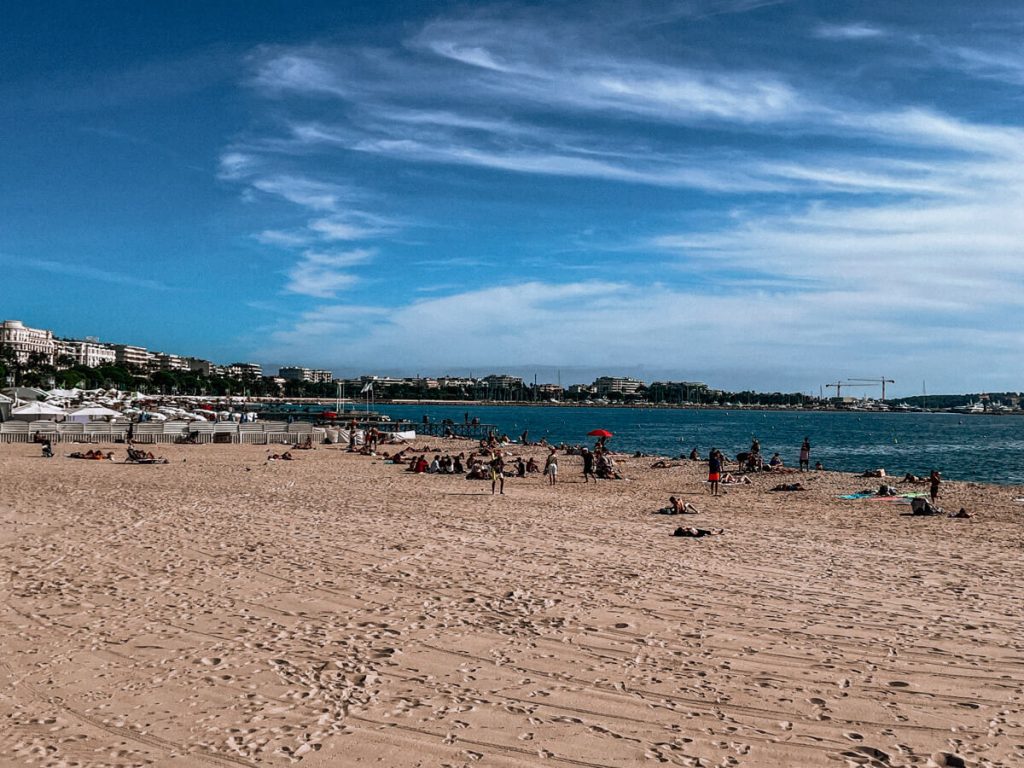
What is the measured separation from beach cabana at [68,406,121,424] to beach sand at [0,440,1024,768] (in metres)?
30.8

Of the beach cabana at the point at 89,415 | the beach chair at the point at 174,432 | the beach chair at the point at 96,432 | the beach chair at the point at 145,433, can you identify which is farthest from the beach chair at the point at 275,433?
the beach cabana at the point at 89,415

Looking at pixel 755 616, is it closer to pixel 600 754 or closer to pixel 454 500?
pixel 600 754

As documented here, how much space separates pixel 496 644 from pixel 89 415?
137 ft

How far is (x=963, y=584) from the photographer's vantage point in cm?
962

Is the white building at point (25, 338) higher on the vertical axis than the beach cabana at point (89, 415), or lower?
higher

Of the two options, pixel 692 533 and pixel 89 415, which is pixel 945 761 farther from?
pixel 89 415

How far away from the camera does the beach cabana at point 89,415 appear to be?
41.2 m

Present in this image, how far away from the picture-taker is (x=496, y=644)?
689 centimetres

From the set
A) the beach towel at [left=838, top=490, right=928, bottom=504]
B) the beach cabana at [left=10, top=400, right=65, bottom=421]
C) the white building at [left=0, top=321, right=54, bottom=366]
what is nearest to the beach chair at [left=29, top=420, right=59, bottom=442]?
the beach cabana at [left=10, top=400, right=65, bottom=421]

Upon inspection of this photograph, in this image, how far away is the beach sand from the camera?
5.02 metres

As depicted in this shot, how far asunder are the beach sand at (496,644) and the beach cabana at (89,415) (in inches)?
1211

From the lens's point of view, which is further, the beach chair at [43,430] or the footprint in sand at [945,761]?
the beach chair at [43,430]

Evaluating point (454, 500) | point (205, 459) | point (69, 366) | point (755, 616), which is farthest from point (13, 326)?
point (755, 616)

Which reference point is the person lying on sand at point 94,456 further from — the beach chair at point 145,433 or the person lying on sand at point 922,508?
the person lying on sand at point 922,508
